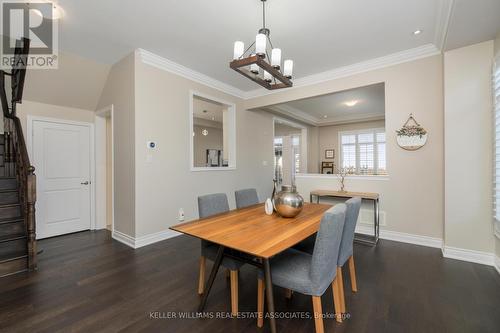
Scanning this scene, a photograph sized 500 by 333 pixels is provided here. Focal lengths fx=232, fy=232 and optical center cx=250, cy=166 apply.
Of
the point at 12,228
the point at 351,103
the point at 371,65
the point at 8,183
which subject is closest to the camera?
the point at 12,228

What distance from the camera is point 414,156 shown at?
329 centimetres

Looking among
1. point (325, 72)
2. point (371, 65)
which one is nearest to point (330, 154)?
point (325, 72)

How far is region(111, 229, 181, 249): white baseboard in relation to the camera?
329 cm

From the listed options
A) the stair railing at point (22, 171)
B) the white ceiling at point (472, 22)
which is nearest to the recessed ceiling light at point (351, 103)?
the white ceiling at point (472, 22)

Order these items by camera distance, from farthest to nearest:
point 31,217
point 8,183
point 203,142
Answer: point 203,142, point 8,183, point 31,217

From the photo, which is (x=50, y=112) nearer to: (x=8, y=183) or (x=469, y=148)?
(x=8, y=183)

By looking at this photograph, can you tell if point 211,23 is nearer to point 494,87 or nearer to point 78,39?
point 78,39

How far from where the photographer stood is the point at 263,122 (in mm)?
5758

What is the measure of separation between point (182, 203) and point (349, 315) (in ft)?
9.45

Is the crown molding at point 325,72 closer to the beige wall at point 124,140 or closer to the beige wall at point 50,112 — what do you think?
the beige wall at point 124,140

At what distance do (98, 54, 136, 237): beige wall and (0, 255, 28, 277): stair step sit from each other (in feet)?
3.62

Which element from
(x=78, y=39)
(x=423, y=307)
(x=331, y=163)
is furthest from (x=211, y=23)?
→ (x=331, y=163)

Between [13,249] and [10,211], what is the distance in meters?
0.49

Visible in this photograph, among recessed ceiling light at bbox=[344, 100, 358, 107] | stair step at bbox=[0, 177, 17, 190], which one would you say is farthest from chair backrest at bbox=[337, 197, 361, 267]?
recessed ceiling light at bbox=[344, 100, 358, 107]
